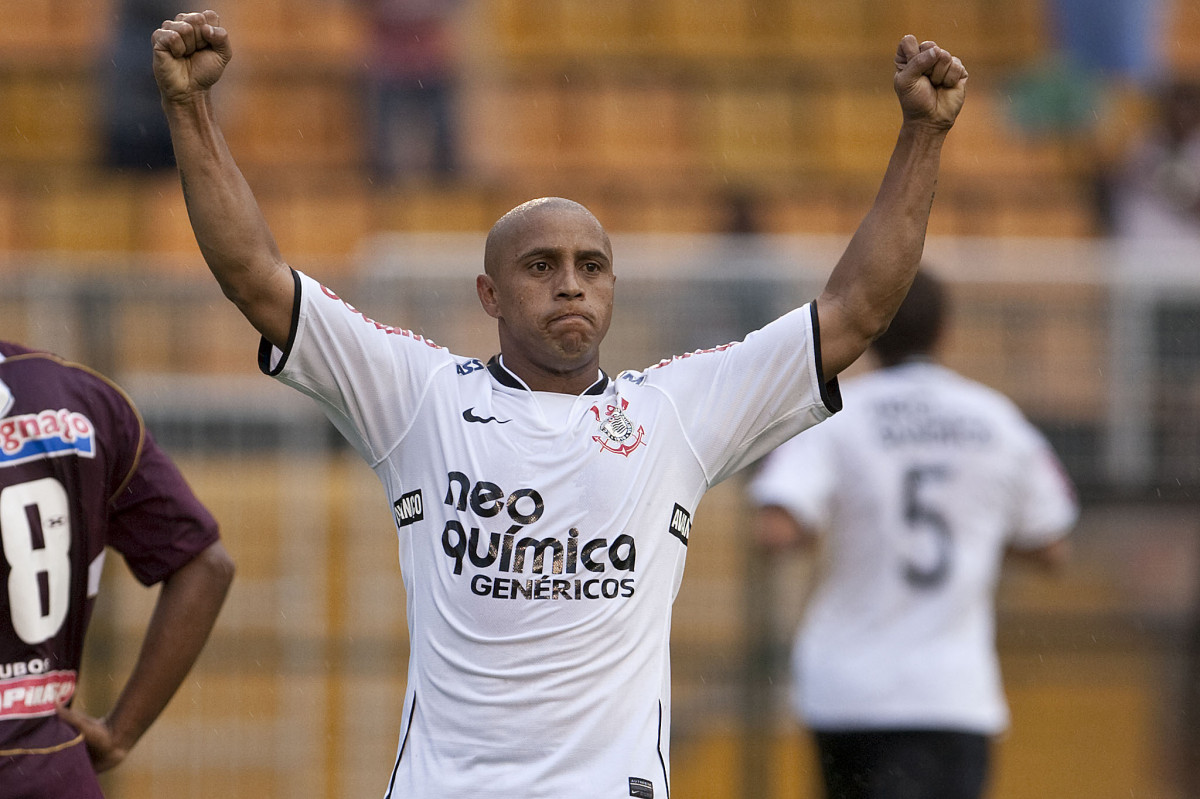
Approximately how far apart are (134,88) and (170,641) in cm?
773

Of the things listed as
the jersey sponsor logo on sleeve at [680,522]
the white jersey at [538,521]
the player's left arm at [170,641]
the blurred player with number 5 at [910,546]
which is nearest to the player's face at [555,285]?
the white jersey at [538,521]

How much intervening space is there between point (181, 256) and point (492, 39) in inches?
172

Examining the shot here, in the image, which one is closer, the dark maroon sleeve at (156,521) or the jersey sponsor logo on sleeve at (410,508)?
the jersey sponsor logo on sleeve at (410,508)

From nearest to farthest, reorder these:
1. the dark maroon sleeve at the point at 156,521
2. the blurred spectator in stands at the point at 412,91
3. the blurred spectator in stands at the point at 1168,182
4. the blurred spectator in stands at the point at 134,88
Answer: the dark maroon sleeve at the point at 156,521, the blurred spectator in stands at the point at 134,88, the blurred spectator in stands at the point at 1168,182, the blurred spectator in stands at the point at 412,91

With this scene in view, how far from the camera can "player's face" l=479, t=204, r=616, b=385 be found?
3404 millimetres

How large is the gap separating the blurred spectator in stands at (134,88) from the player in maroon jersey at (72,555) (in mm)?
7352

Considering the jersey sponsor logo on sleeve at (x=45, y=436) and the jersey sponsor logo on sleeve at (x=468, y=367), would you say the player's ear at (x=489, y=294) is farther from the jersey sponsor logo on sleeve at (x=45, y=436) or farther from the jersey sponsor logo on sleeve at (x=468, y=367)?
the jersey sponsor logo on sleeve at (x=45, y=436)

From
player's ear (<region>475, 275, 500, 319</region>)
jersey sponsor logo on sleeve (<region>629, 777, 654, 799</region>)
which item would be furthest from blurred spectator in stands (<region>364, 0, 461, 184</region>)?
jersey sponsor logo on sleeve (<region>629, 777, 654, 799</region>)

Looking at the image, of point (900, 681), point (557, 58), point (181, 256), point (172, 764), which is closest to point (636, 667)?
point (900, 681)

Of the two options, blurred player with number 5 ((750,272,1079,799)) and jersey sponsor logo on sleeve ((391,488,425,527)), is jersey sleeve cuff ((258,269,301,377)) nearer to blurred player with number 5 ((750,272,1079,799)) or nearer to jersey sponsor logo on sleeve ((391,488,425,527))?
jersey sponsor logo on sleeve ((391,488,425,527))

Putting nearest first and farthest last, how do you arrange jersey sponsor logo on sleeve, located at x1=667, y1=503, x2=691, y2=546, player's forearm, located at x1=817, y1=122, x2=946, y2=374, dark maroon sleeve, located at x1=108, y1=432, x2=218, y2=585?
1. player's forearm, located at x1=817, y1=122, x2=946, y2=374
2. jersey sponsor logo on sleeve, located at x1=667, y1=503, x2=691, y2=546
3. dark maroon sleeve, located at x1=108, y1=432, x2=218, y2=585

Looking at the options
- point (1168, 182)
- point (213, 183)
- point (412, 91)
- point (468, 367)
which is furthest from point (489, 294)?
point (1168, 182)

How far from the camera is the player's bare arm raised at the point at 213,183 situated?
10.5ft

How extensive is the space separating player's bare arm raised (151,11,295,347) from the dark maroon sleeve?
0.87 m
